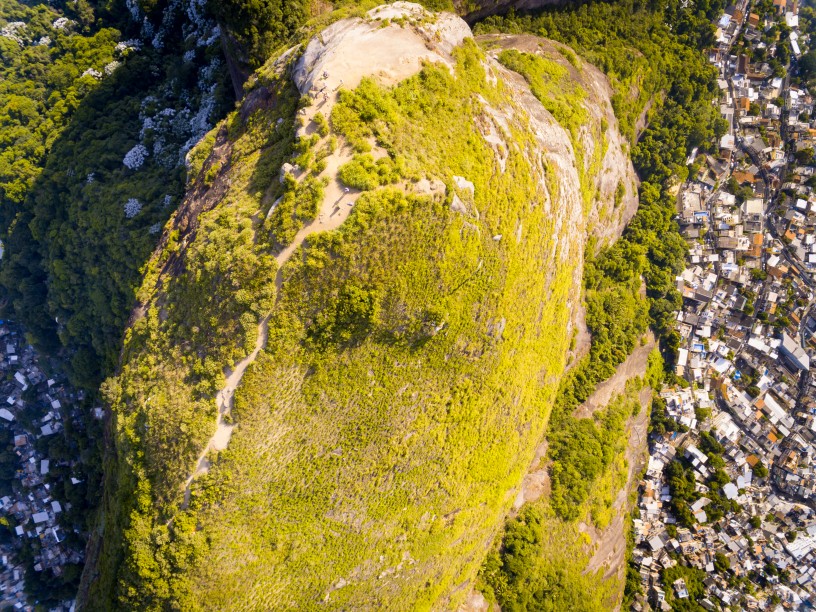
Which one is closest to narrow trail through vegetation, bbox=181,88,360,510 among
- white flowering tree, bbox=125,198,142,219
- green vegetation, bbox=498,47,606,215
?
white flowering tree, bbox=125,198,142,219

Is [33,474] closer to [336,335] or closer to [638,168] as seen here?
[336,335]

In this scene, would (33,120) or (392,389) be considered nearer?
(392,389)

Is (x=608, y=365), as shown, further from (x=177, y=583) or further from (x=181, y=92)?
(x=181, y=92)

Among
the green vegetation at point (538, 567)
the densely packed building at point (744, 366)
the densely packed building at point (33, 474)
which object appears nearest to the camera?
the green vegetation at point (538, 567)

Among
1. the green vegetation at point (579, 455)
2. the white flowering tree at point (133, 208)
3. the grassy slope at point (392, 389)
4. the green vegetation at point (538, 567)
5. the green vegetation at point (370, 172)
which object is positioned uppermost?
the green vegetation at point (370, 172)

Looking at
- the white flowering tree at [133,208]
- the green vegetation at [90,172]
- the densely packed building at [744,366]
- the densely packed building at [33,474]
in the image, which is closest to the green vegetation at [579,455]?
the densely packed building at [744,366]

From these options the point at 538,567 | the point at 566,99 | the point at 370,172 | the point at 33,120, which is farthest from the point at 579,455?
the point at 33,120

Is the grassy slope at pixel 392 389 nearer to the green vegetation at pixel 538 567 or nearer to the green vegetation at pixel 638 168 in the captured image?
the green vegetation at pixel 538 567
